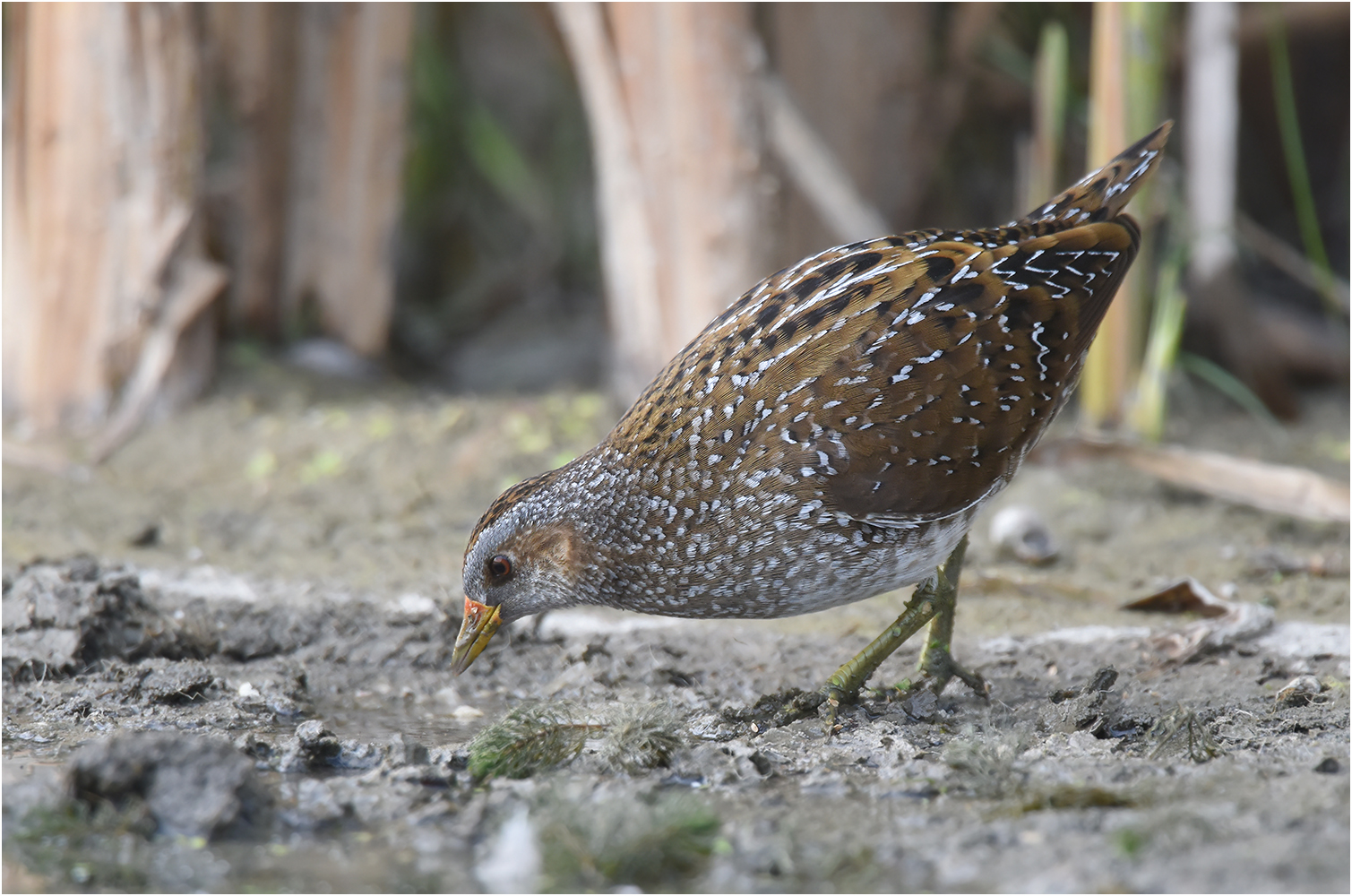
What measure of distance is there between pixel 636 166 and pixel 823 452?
3182 mm

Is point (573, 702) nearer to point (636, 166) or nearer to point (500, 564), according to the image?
point (500, 564)

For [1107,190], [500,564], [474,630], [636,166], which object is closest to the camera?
[500,564]

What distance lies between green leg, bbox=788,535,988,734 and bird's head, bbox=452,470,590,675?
78cm

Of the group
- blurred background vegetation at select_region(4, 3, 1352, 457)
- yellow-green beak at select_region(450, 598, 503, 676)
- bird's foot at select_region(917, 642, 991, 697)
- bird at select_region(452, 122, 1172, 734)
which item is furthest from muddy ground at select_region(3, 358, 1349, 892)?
blurred background vegetation at select_region(4, 3, 1352, 457)

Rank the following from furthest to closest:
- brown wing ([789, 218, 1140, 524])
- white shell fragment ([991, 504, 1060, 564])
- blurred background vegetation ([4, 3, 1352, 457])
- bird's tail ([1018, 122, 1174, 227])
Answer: blurred background vegetation ([4, 3, 1352, 457]), white shell fragment ([991, 504, 1060, 564]), bird's tail ([1018, 122, 1174, 227]), brown wing ([789, 218, 1140, 524])

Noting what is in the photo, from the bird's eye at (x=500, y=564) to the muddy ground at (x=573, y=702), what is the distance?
1.47ft

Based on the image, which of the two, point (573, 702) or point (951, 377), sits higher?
point (951, 377)

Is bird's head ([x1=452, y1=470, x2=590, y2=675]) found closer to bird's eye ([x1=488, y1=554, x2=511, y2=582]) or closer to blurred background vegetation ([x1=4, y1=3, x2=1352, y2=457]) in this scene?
bird's eye ([x1=488, y1=554, x2=511, y2=582])

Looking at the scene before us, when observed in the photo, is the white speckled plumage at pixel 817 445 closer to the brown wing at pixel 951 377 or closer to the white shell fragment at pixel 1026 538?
the brown wing at pixel 951 377

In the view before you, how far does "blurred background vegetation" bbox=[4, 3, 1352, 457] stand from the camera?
620cm

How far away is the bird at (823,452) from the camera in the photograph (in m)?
3.68

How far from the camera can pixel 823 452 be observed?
3646 mm

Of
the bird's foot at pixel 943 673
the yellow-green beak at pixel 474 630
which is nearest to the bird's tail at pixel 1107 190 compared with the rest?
the bird's foot at pixel 943 673

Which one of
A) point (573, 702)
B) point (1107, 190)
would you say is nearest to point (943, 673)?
point (573, 702)
